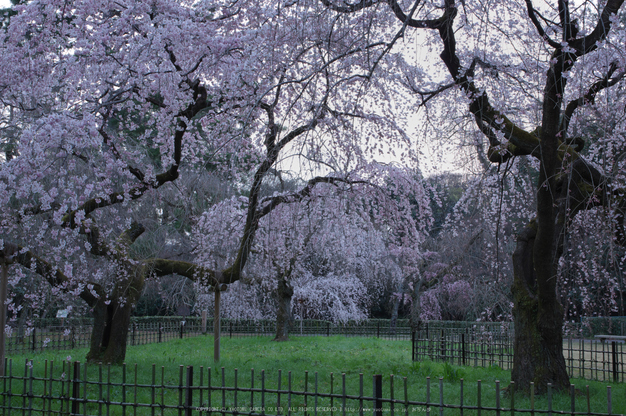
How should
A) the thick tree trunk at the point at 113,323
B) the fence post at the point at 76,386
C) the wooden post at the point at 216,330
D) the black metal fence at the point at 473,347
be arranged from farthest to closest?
the black metal fence at the point at 473,347
the wooden post at the point at 216,330
the thick tree trunk at the point at 113,323
the fence post at the point at 76,386

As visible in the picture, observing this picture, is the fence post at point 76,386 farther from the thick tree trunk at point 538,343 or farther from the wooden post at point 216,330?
the wooden post at point 216,330

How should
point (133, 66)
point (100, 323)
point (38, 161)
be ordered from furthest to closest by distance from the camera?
point (100, 323) → point (133, 66) → point (38, 161)

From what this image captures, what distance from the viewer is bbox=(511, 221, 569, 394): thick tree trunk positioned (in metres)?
5.77

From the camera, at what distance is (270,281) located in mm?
13562

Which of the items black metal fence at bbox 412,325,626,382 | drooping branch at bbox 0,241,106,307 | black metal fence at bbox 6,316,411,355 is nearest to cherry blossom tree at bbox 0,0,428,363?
drooping branch at bbox 0,241,106,307

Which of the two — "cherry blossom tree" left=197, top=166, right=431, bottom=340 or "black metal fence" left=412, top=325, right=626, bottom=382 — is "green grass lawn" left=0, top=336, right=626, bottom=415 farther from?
"cherry blossom tree" left=197, top=166, right=431, bottom=340

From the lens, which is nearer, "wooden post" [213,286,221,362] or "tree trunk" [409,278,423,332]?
"wooden post" [213,286,221,362]

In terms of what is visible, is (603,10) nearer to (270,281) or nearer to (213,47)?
(213,47)

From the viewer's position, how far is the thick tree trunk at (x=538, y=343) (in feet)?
18.9

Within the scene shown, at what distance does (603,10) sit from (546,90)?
0.88 meters

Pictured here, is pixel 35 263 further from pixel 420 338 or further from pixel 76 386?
pixel 420 338

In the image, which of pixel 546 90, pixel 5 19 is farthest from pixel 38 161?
pixel 5 19

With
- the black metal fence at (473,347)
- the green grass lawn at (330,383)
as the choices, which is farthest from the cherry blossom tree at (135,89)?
the black metal fence at (473,347)

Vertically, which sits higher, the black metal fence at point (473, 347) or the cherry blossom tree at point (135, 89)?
the cherry blossom tree at point (135, 89)
